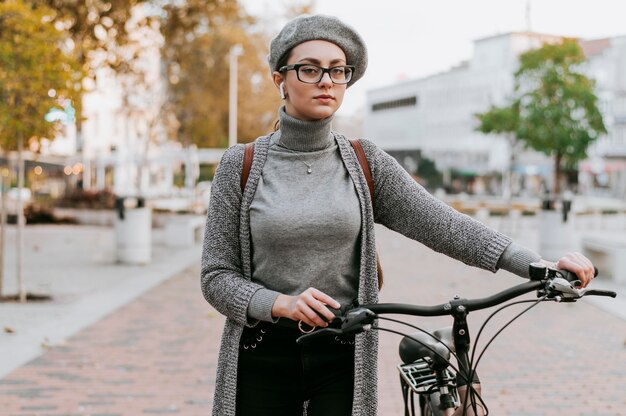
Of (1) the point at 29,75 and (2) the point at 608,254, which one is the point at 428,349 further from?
(2) the point at 608,254

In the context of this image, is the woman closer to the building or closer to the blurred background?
the blurred background

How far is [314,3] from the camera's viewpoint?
44.4 metres

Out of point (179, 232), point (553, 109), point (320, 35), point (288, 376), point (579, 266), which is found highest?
point (553, 109)

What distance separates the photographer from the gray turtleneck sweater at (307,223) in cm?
272

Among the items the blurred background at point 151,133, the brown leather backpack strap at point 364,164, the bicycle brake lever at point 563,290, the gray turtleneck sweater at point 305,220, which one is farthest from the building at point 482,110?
the bicycle brake lever at point 563,290

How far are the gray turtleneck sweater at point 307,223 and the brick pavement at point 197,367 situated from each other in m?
3.62

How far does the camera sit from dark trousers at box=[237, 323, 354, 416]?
9.12 ft

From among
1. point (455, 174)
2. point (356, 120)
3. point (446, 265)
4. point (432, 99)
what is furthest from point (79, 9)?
point (356, 120)

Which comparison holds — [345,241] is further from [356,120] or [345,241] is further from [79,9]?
[356,120]

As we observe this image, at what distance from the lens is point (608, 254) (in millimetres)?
15367

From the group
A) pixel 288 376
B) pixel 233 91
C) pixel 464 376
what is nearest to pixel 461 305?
pixel 464 376

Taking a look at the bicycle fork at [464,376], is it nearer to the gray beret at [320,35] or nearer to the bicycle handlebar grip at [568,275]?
the bicycle handlebar grip at [568,275]

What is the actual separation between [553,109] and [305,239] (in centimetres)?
3421

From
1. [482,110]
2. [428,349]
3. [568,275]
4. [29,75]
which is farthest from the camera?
[482,110]
